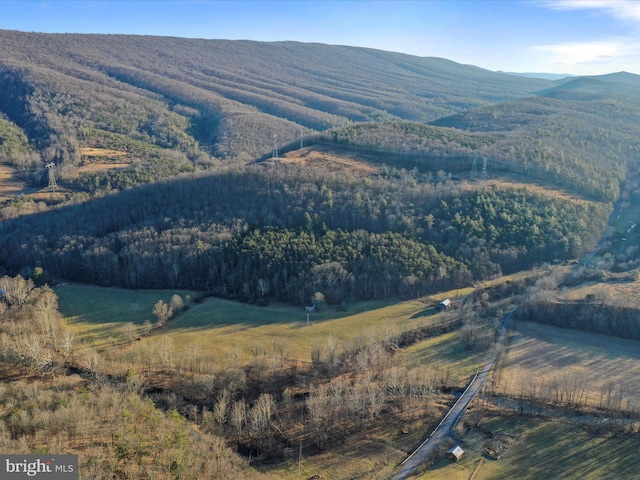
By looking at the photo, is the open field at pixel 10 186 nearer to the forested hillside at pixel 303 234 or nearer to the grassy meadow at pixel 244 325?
the forested hillside at pixel 303 234

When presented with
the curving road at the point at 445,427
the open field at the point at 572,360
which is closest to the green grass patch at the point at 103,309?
the curving road at the point at 445,427

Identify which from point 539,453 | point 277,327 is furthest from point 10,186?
point 539,453

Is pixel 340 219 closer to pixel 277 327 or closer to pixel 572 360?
pixel 277 327

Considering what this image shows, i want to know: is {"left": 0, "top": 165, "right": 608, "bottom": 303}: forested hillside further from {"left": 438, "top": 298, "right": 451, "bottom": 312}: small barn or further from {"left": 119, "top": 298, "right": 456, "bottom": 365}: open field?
{"left": 438, "top": 298, "right": 451, "bottom": 312}: small barn

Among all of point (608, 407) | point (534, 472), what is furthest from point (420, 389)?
point (608, 407)

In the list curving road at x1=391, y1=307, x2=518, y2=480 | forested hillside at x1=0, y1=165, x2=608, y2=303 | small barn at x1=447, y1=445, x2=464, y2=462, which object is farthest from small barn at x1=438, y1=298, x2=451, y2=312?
small barn at x1=447, y1=445, x2=464, y2=462

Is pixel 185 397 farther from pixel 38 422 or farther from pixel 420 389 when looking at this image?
pixel 420 389

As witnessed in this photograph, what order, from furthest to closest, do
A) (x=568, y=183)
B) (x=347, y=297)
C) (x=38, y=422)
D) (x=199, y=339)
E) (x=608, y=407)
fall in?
(x=568, y=183)
(x=347, y=297)
(x=199, y=339)
(x=608, y=407)
(x=38, y=422)
